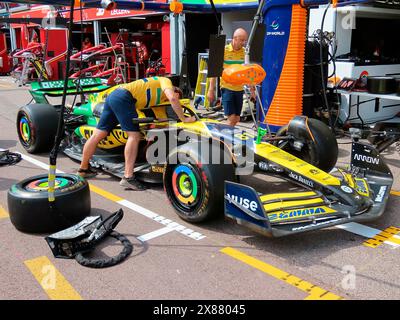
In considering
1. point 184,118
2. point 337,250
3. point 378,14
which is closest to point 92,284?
point 337,250

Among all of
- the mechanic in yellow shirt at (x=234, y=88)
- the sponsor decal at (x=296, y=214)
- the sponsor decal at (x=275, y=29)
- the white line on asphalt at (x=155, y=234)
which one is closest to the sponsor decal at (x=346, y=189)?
the sponsor decal at (x=296, y=214)

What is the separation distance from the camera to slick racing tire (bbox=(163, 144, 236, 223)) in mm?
3670

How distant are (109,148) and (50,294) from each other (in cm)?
291

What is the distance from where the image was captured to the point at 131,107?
4852 mm

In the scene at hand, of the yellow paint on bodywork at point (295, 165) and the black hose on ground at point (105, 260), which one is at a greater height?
the yellow paint on bodywork at point (295, 165)

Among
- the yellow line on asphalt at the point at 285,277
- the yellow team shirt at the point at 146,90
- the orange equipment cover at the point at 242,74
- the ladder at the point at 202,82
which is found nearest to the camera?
the yellow line on asphalt at the point at 285,277

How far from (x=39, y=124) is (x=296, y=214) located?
4252 millimetres

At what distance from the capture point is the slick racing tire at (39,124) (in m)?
6.23

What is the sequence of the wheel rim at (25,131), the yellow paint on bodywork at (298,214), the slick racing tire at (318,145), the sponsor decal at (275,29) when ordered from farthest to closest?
the sponsor decal at (275,29), the wheel rim at (25,131), the slick racing tire at (318,145), the yellow paint on bodywork at (298,214)

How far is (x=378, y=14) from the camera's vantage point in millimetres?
8898

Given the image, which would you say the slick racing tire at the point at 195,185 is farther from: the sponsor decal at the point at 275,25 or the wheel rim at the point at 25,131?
the sponsor decal at the point at 275,25

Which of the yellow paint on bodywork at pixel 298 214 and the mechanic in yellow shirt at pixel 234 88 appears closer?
the yellow paint on bodywork at pixel 298 214

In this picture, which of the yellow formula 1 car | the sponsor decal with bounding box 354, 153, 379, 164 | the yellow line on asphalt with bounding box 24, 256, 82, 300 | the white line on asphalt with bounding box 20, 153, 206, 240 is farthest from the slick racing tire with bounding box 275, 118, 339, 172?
the yellow line on asphalt with bounding box 24, 256, 82, 300

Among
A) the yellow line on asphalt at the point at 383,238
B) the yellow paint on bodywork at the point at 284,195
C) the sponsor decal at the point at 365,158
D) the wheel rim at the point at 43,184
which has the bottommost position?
the yellow line on asphalt at the point at 383,238
